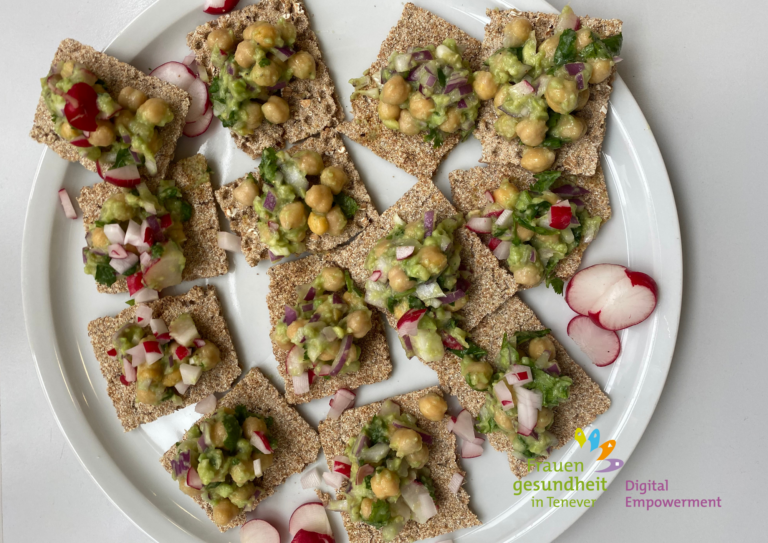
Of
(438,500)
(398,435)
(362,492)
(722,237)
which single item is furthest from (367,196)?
(722,237)

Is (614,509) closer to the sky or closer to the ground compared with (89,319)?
closer to the ground

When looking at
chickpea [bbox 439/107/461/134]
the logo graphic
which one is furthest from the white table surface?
chickpea [bbox 439/107/461/134]

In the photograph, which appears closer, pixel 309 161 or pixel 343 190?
pixel 309 161

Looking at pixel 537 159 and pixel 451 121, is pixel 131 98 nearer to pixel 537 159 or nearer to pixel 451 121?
pixel 451 121

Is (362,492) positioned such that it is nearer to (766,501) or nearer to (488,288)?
(488,288)

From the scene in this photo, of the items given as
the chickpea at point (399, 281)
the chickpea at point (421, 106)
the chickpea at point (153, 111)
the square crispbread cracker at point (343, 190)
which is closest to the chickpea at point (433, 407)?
the chickpea at point (399, 281)

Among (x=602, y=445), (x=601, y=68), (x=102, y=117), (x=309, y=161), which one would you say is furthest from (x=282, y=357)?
(x=601, y=68)
